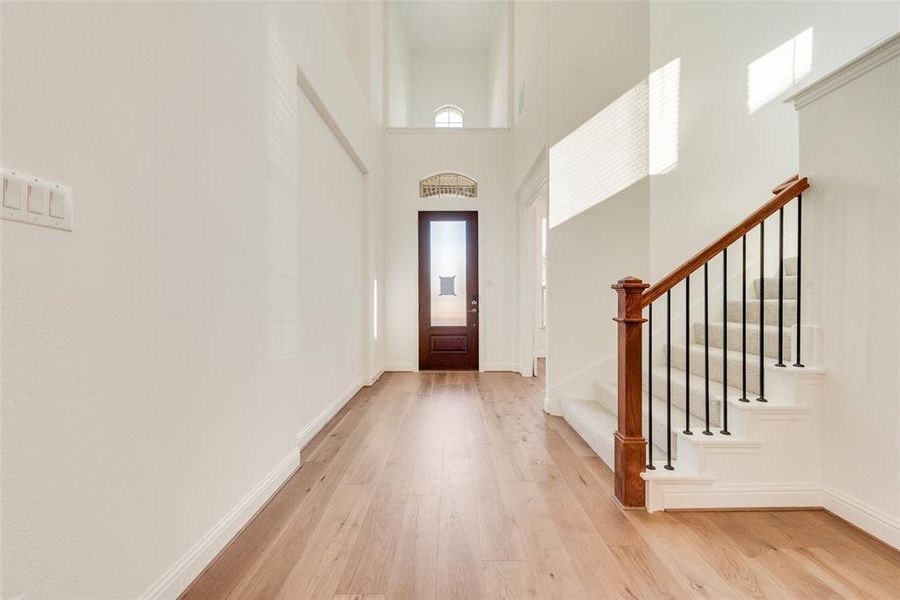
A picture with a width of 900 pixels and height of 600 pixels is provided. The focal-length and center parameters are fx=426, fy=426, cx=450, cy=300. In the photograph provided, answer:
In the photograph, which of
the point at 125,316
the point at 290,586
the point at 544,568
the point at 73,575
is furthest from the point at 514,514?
the point at 125,316

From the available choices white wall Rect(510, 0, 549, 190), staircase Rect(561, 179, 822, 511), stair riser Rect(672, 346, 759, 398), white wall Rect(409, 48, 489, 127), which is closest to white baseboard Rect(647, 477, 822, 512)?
staircase Rect(561, 179, 822, 511)

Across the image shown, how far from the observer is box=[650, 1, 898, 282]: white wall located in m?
3.43

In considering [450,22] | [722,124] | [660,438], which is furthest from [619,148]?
[450,22]

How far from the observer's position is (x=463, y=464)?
2.63 meters

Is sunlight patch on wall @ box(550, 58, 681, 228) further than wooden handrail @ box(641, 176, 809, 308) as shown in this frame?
Yes

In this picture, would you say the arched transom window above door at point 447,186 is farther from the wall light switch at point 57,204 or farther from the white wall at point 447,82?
the wall light switch at point 57,204

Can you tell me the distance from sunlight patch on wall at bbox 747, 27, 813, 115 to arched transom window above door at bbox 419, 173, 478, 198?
338 cm

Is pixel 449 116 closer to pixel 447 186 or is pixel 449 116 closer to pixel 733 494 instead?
pixel 447 186

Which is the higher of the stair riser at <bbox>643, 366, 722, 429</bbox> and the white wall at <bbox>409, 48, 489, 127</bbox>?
the white wall at <bbox>409, 48, 489, 127</bbox>

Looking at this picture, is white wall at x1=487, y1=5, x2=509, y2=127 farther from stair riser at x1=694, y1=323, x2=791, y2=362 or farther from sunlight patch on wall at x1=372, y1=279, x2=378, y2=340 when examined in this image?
stair riser at x1=694, y1=323, x2=791, y2=362

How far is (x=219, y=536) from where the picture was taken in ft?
5.65

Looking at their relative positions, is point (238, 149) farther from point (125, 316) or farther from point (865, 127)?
point (865, 127)

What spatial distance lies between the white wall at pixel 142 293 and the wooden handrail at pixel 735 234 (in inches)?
78.4

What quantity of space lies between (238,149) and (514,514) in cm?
212
